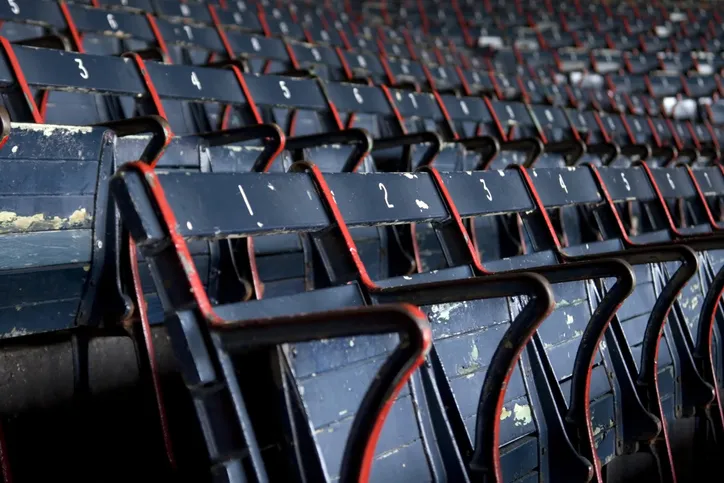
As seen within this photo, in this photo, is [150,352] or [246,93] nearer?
[150,352]

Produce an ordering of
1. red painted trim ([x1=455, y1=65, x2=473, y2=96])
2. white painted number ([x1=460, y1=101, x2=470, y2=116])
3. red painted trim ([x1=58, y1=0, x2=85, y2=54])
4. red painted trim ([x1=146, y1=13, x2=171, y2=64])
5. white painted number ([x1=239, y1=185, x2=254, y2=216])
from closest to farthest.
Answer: white painted number ([x1=239, y1=185, x2=254, y2=216]) → red painted trim ([x1=58, y1=0, x2=85, y2=54]) → red painted trim ([x1=146, y1=13, x2=171, y2=64]) → white painted number ([x1=460, y1=101, x2=470, y2=116]) → red painted trim ([x1=455, y1=65, x2=473, y2=96])

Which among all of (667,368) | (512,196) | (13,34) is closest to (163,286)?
(512,196)

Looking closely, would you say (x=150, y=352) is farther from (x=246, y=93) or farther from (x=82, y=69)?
(x=246, y=93)

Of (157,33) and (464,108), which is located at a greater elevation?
(157,33)

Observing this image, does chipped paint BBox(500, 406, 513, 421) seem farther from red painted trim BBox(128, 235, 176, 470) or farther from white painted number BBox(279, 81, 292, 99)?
white painted number BBox(279, 81, 292, 99)

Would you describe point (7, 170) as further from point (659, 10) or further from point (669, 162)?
point (659, 10)

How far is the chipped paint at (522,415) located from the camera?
520mm

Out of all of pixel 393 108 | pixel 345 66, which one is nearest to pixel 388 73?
Answer: pixel 345 66

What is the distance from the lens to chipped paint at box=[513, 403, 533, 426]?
20.5 inches

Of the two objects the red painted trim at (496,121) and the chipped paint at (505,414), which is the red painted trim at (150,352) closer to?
the chipped paint at (505,414)

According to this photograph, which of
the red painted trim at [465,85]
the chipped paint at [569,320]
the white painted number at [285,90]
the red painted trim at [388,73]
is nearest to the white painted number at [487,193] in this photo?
the chipped paint at [569,320]

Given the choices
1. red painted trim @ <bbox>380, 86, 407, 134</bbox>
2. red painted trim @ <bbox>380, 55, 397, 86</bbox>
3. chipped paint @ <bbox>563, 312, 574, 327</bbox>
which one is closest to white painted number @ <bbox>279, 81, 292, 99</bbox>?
red painted trim @ <bbox>380, 86, 407, 134</bbox>

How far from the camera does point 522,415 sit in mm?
524

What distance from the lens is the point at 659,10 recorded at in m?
3.08
